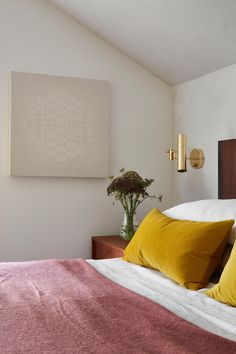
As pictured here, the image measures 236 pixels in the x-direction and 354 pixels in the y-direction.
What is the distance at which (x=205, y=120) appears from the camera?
133 inches

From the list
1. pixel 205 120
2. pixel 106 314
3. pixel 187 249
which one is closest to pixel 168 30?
pixel 205 120

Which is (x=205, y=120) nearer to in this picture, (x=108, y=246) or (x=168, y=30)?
(x=168, y=30)

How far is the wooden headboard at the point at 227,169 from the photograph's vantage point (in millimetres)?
3018

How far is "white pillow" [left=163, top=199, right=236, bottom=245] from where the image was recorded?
Answer: 2.16 metres

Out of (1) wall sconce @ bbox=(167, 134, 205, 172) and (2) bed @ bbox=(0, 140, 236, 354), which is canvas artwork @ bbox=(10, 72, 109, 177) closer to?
(1) wall sconce @ bbox=(167, 134, 205, 172)

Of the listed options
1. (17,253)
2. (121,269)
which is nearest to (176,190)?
(17,253)

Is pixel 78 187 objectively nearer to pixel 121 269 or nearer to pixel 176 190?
pixel 176 190

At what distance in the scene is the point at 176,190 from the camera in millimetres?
3848

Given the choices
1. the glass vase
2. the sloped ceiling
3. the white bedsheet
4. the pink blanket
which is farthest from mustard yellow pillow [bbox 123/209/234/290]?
the sloped ceiling

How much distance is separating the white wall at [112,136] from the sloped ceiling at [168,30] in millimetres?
148

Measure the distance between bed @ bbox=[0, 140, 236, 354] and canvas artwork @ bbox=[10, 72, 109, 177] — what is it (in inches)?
56.2

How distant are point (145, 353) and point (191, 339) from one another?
15 cm

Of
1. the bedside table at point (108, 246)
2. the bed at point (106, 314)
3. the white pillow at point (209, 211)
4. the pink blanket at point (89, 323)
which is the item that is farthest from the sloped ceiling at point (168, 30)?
the pink blanket at point (89, 323)

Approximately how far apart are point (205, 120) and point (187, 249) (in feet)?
5.18
